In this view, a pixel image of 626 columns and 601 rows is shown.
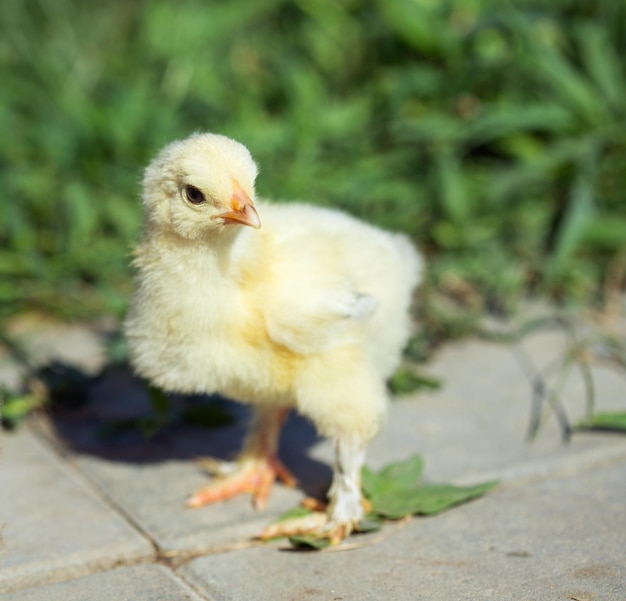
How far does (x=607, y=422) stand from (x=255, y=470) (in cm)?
121

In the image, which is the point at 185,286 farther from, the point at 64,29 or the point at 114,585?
the point at 64,29

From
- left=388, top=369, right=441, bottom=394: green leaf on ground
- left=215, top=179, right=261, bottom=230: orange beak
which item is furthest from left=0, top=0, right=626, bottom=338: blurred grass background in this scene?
left=215, top=179, right=261, bottom=230: orange beak

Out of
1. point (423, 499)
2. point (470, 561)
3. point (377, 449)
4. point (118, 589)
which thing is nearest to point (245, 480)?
point (377, 449)

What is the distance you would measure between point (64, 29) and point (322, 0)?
178 centimetres

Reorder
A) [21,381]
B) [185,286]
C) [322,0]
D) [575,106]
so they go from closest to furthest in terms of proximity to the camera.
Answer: [185,286] < [21,381] < [575,106] < [322,0]

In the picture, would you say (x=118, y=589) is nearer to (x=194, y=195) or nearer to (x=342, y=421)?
(x=342, y=421)

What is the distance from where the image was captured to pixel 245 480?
3016 mm

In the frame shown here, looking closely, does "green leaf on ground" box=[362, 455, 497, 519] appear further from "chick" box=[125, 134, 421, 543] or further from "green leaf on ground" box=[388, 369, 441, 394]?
"green leaf on ground" box=[388, 369, 441, 394]

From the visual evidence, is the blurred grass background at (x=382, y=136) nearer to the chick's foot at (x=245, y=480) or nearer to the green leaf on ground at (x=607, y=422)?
the green leaf on ground at (x=607, y=422)

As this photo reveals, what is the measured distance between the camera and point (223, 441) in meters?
3.42

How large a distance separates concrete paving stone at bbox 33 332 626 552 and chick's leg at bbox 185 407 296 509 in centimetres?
4

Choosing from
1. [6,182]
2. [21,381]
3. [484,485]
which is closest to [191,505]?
[484,485]

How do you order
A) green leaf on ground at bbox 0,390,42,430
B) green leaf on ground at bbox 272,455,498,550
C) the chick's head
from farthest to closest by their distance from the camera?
green leaf on ground at bbox 0,390,42,430
green leaf on ground at bbox 272,455,498,550
the chick's head

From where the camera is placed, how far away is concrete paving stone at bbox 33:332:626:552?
2828mm
